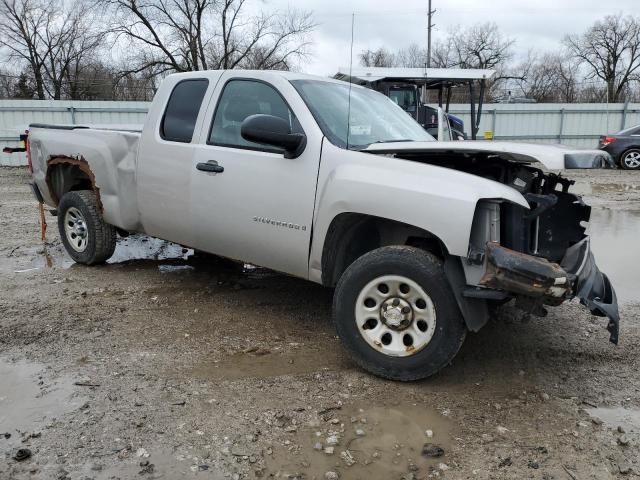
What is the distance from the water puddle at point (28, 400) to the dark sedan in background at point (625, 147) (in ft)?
57.4

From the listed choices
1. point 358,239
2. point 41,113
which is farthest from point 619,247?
point 41,113

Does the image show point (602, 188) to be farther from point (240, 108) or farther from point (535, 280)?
point (535, 280)

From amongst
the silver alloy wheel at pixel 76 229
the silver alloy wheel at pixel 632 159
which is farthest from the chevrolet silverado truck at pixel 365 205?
the silver alloy wheel at pixel 632 159

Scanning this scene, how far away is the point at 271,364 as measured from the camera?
12.3 ft

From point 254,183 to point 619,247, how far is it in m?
5.34

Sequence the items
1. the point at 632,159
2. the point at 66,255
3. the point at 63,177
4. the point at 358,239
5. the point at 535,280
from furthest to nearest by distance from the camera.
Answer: the point at 632,159
the point at 66,255
the point at 63,177
the point at 358,239
the point at 535,280

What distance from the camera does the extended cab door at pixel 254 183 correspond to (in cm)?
388

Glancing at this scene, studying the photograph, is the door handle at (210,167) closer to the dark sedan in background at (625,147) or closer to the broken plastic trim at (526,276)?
the broken plastic trim at (526,276)

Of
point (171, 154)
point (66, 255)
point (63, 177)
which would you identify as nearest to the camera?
point (171, 154)

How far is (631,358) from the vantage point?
12.9ft

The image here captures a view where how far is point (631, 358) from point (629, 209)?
7197 mm

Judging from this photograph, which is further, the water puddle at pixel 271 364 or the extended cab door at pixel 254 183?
the extended cab door at pixel 254 183

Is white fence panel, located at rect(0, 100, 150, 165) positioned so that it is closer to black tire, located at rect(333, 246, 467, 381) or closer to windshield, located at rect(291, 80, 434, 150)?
windshield, located at rect(291, 80, 434, 150)

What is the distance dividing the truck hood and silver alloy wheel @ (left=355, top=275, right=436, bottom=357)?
2.69 feet
